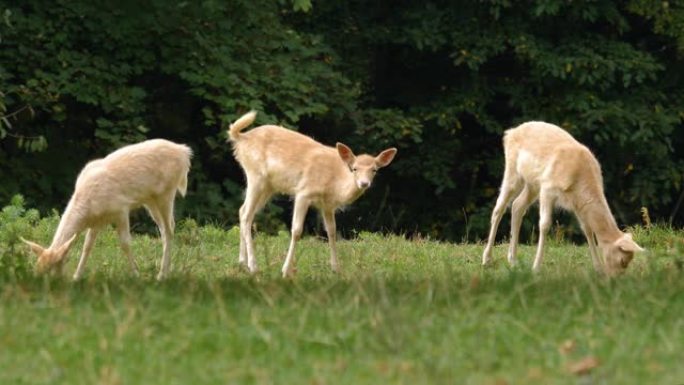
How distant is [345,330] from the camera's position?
6.53 meters

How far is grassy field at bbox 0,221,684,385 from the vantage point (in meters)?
5.82

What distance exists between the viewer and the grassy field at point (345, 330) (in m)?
5.82

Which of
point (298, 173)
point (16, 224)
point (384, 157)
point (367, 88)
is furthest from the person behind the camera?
point (367, 88)

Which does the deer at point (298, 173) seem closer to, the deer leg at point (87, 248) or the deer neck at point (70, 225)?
the deer leg at point (87, 248)

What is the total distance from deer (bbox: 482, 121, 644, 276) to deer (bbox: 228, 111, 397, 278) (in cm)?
126

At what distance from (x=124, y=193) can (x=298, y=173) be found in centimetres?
218

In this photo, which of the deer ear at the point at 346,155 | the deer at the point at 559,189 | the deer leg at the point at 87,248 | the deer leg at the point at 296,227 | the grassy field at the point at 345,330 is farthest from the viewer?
the deer ear at the point at 346,155

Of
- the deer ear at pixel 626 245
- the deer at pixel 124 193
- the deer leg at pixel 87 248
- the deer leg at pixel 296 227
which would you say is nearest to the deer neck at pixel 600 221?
the deer ear at pixel 626 245

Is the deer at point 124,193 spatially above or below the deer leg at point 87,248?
above

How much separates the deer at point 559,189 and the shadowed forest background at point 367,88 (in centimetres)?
443

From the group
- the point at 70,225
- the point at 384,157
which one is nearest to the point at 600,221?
the point at 384,157

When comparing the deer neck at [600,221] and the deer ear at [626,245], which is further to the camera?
the deer neck at [600,221]

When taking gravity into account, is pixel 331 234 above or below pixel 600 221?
below

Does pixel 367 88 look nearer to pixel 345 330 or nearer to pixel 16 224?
pixel 16 224
